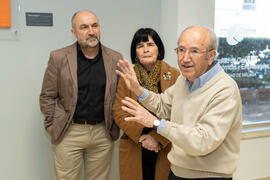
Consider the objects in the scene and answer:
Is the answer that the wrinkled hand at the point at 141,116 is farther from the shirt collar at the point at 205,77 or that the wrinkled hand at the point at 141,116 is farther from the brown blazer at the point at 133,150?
the brown blazer at the point at 133,150

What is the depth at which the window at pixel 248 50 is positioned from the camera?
3.25 meters

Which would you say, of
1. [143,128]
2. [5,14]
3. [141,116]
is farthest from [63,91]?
[141,116]

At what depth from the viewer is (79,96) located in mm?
2334

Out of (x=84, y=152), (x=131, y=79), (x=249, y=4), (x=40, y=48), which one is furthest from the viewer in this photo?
(x=249, y=4)

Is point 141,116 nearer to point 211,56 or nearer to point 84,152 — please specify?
point 211,56

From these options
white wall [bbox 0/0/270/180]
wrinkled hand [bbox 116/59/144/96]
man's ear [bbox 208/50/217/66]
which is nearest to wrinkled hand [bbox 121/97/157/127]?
wrinkled hand [bbox 116/59/144/96]

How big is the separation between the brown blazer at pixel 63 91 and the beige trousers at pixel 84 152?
0.25ft

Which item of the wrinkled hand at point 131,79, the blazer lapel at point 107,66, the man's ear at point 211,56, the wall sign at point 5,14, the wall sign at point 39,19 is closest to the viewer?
the man's ear at point 211,56

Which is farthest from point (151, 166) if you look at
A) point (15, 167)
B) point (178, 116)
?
point (15, 167)

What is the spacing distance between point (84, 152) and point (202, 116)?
137cm

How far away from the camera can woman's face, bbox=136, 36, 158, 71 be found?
2.36 metres

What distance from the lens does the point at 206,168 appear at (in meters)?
1.61

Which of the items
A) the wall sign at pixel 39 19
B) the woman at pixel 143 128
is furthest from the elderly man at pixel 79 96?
the wall sign at pixel 39 19

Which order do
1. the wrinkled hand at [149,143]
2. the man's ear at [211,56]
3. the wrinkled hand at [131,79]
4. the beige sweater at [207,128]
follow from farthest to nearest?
the wrinkled hand at [149,143], the wrinkled hand at [131,79], the man's ear at [211,56], the beige sweater at [207,128]
